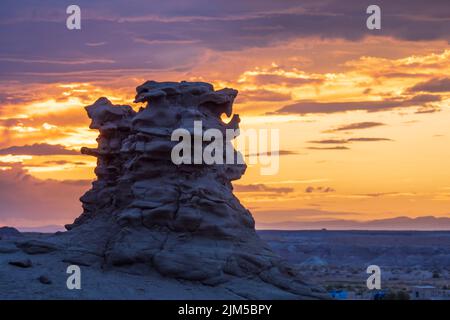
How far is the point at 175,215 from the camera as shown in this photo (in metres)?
60.1

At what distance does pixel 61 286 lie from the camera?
5594 cm

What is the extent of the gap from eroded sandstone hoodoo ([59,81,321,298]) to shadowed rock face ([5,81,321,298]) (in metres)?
0.05

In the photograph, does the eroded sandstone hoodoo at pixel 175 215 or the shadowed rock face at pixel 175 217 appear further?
the eroded sandstone hoodoo at pixel 175 215

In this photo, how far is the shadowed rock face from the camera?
191 ft

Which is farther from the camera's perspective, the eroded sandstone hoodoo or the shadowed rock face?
the eroded sandstone hoodoo

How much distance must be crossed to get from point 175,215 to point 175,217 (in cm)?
11

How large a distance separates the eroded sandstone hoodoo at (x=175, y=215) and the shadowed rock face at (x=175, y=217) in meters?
0.05

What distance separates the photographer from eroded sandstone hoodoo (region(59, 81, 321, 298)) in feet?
192

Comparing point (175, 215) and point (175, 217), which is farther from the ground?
point (175, 215)

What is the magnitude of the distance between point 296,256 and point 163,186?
326 ft

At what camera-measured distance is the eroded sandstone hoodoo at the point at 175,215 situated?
192 feet

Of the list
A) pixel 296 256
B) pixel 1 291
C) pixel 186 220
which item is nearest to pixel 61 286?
pixel 1 291

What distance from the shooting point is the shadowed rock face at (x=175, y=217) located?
191 feet
